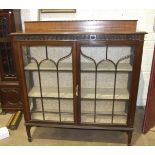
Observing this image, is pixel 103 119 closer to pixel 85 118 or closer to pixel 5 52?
pixel 85 118

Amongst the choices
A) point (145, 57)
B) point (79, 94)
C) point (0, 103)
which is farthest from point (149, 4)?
point (0, 103)

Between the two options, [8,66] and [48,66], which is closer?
[48,66]

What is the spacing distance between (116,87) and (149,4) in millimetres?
1034

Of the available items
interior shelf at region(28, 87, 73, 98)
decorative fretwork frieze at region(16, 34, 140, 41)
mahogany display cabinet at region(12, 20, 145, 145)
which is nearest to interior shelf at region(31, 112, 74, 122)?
mahogany display cabinet at region(12, 20, 145, 145)

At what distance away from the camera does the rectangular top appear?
1684 millimetres

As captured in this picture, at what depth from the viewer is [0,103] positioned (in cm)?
264

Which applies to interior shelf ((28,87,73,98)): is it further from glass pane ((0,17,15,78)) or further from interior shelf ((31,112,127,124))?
glass pane ((0,17,15,78))

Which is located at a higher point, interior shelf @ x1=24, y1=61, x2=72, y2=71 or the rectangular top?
the rectangular top

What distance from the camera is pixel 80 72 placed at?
174 cm

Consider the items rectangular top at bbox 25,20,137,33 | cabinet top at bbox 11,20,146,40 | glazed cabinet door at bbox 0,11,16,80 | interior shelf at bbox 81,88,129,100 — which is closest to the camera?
cabinet top at bbox 11,20,146,40

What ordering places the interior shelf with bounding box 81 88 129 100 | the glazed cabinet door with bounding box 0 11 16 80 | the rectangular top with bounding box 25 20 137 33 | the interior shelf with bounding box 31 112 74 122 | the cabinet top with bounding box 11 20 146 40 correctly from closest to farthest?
the cabinet top with bounding box 11 20 146 40 → the rectangular top with bounding box 25 20 137 33 → the interior shelf with bounding box 81 88 129 100 → the interior shelf with bounding box 31 112 74 122 → the glazed cabinet door with bounding box 0 11 16 80

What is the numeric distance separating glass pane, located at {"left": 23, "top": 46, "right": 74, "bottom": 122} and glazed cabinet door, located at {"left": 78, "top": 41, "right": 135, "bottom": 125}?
0.13 meters

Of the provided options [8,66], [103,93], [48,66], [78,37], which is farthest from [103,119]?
[8,66]

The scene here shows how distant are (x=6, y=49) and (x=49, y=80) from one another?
0.76m
